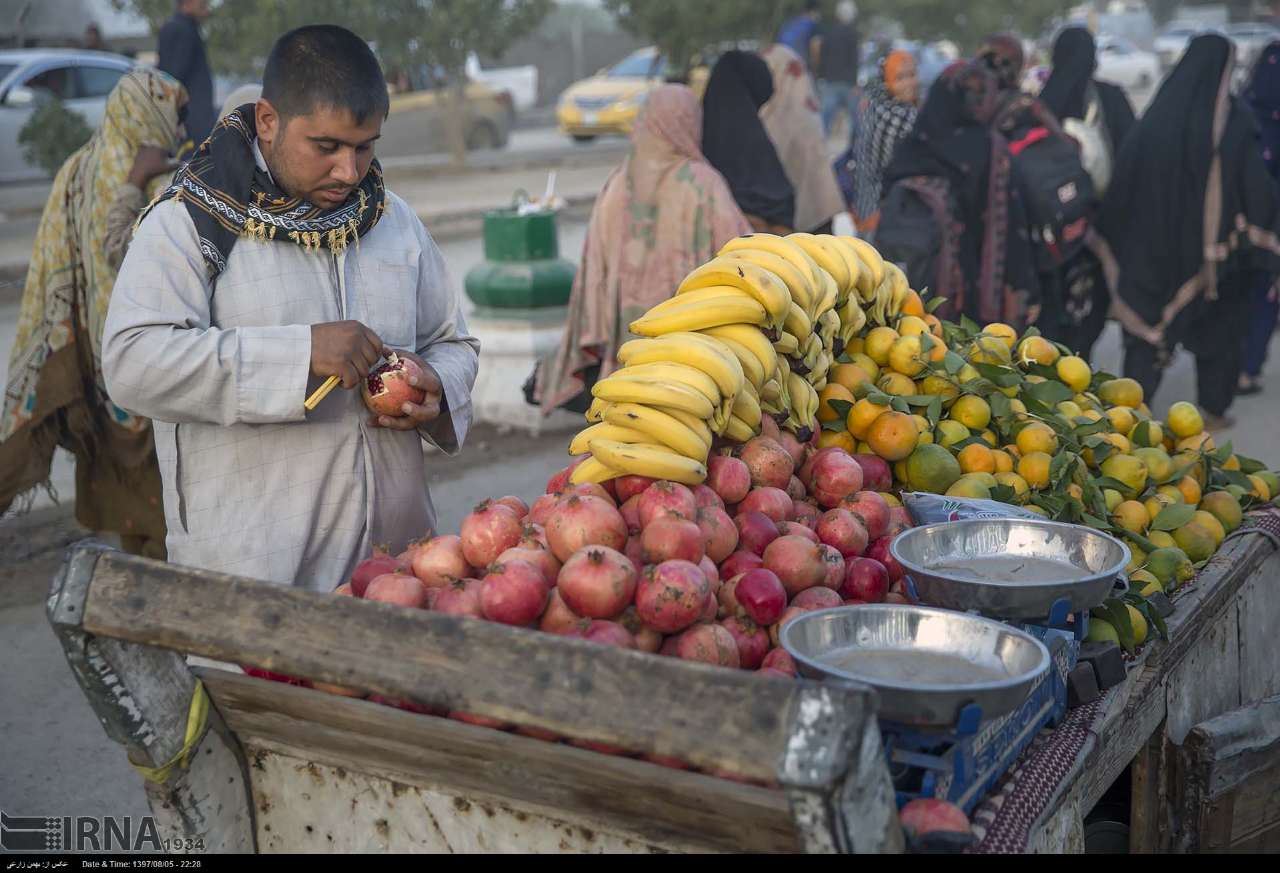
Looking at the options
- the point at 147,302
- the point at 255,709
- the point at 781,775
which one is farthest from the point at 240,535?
the point at 781,775

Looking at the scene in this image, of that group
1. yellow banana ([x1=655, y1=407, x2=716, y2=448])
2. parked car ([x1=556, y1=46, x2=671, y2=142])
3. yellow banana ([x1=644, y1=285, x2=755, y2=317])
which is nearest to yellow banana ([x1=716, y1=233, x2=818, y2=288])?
yellow banana ([x1=644, y1=285, x2=755, y2=317])

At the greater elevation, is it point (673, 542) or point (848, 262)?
point (848, 262)

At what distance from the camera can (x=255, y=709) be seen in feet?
6.98

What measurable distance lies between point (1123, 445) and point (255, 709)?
8.16 ft

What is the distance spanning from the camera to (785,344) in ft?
9.65

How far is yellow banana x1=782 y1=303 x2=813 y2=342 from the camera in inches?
117

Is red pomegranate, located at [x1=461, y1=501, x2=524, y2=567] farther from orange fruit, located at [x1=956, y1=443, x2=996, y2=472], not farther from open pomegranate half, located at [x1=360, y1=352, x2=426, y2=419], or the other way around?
orange fruit, located at [x1=956, y1=443, x2=996, y2=472]

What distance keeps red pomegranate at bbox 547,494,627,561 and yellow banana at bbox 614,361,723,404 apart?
0.34 metres

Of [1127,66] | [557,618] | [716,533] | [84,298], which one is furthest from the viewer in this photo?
[1127,66]

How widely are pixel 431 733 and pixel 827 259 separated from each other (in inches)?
73.6

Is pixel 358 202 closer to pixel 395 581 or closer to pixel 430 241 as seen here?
pixel 430 241

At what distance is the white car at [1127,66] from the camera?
1289 inches

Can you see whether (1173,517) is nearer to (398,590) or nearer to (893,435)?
(893,435)

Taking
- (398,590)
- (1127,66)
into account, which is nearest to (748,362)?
(398,590)
